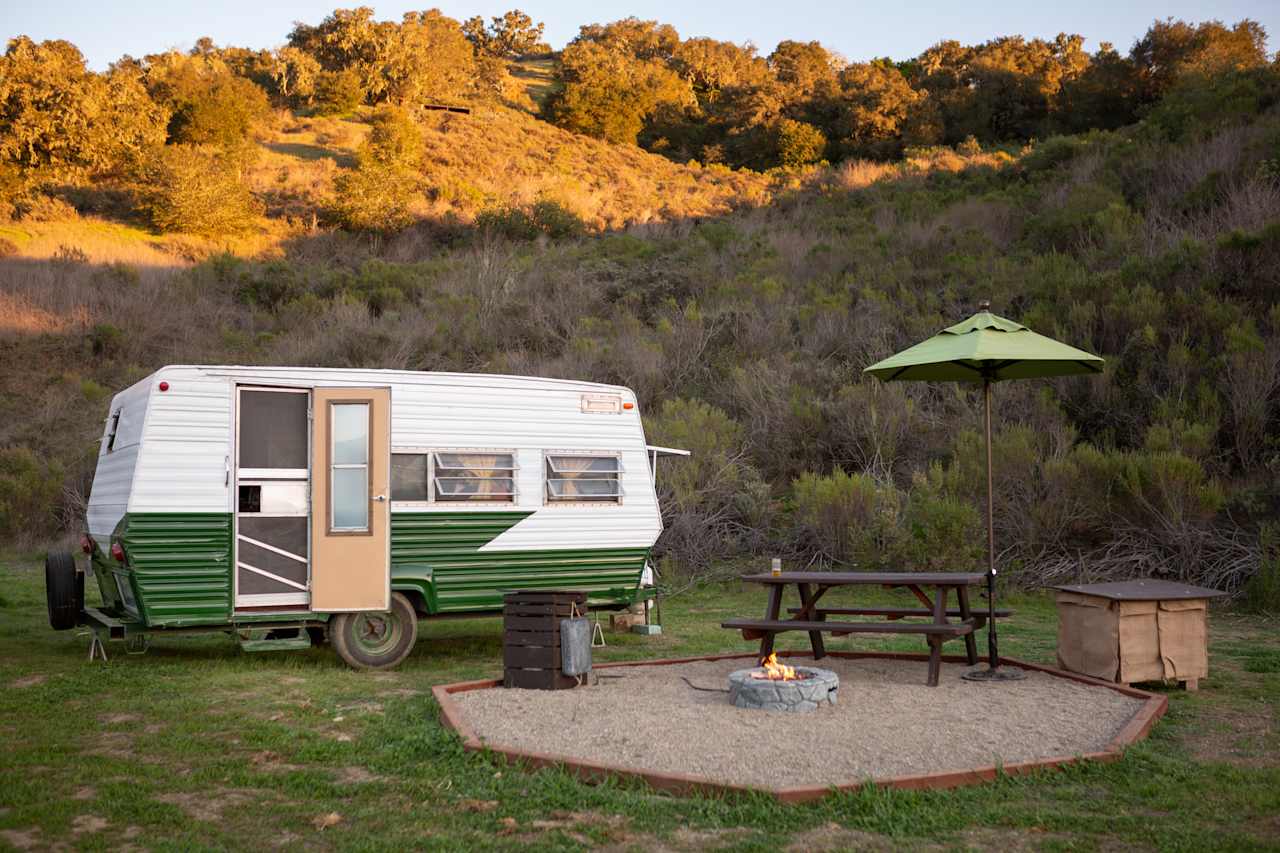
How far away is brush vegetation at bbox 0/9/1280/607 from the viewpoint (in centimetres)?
1494

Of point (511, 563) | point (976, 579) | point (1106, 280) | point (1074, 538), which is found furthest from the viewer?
point (1106, 280)

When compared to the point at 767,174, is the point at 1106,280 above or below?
below

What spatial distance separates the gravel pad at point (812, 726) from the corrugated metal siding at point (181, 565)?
2.51 m

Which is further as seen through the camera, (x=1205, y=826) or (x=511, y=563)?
(x=511, y=563)

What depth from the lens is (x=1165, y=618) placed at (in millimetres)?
7594

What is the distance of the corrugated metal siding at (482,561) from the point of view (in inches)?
361

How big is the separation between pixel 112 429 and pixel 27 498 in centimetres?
1002

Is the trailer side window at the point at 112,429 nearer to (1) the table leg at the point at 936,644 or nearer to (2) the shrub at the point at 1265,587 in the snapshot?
(1) the table leg at the point at 936,644

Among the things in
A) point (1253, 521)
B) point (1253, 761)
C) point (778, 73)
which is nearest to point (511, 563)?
point (1253, 761)

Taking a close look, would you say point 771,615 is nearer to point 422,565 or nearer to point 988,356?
point 988,356

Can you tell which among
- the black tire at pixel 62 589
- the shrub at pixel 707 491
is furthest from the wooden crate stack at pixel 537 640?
the shrub at pixel 707 491

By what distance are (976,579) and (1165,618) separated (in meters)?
1.33

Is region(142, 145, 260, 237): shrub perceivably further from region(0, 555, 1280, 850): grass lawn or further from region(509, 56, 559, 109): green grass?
region(0, 555, 1280, 850): grass lawn

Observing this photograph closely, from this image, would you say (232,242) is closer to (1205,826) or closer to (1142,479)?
(1142,479)
